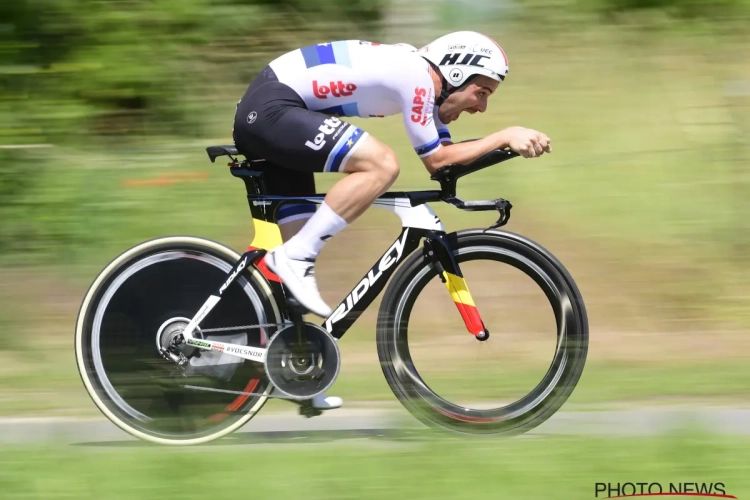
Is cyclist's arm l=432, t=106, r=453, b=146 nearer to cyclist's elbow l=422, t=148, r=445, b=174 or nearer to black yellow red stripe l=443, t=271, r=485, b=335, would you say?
cyclist's elbow l=422, t=148, r=445, b=174

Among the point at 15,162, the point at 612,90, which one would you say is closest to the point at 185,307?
the point at 15,162

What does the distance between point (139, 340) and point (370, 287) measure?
960 millimetres

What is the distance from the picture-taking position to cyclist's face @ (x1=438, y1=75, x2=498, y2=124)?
421 cm

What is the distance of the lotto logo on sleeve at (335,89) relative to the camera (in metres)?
4.12

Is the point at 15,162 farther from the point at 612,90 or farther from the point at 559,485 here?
the point at 559,485

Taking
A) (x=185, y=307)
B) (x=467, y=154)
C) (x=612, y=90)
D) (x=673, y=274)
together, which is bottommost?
(x=673, y=274)

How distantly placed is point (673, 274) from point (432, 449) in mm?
2806

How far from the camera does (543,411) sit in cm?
423

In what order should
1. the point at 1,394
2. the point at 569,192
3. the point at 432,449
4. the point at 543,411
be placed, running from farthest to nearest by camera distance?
the point at 569,192 < the point at 1,394 < the point at 543,411 < the point at 432,449

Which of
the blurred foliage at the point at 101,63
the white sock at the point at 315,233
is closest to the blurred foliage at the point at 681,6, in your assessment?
the blurred foliage at the point at 101,63

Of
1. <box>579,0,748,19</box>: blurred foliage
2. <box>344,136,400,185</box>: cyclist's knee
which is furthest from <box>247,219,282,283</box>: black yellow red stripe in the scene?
<box>579,0,748,19</box>: blurred foliage

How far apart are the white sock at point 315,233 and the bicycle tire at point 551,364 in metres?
0.33

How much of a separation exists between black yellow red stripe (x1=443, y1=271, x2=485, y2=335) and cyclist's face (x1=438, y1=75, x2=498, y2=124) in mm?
657

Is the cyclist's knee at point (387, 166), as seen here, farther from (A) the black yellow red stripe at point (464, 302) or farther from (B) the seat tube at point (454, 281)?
(A) the black yellow red stripe at point (464, 302)
